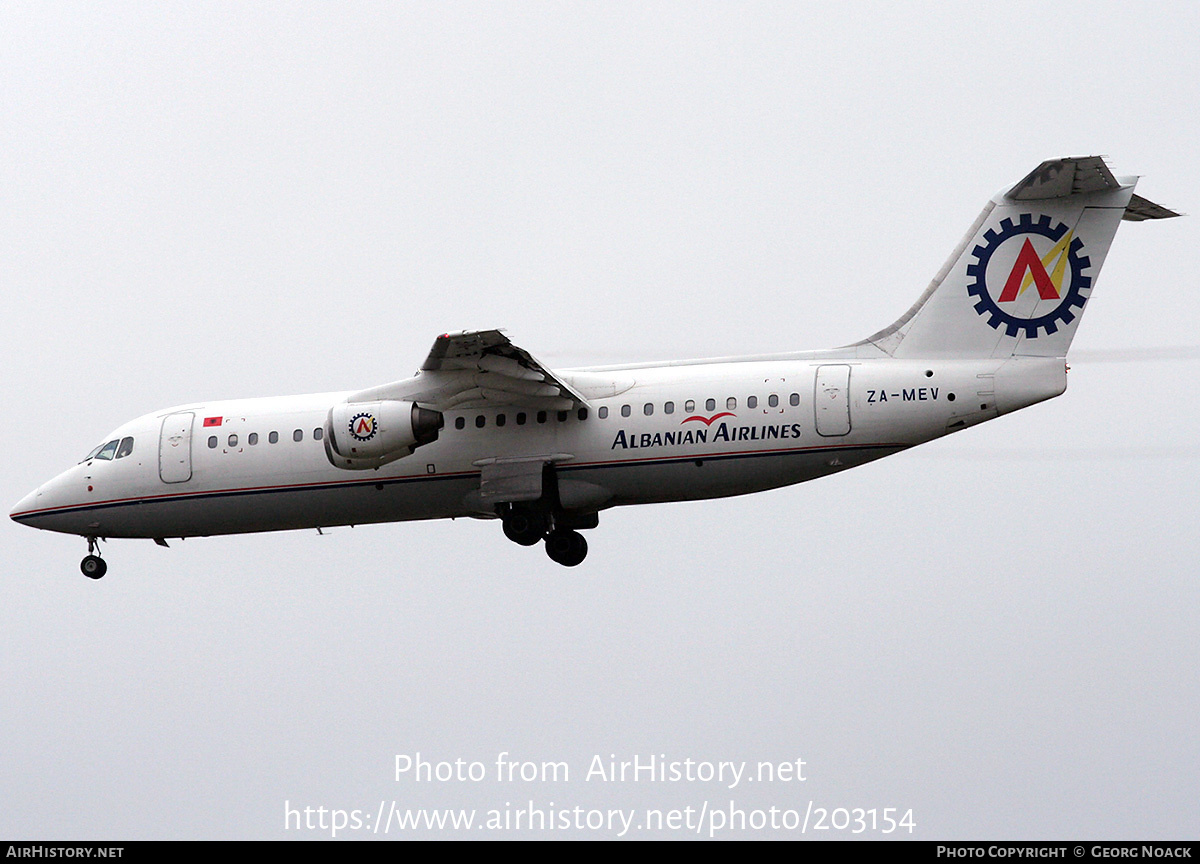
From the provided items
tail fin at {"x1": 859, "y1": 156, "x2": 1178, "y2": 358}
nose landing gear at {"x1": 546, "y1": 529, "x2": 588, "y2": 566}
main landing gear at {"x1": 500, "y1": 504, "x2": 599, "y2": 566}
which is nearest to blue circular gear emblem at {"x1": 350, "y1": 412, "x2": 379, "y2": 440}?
main landing gear at {"x1": 500, "y1": 504, "x2": 599, "y2": 566}

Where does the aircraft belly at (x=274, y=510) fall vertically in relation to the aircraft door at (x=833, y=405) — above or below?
below

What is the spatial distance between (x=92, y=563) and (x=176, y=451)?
248cm

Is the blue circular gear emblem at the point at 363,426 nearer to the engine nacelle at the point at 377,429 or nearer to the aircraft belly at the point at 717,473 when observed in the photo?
the engine nacelle at the point at 377,429

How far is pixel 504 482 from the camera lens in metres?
21.8

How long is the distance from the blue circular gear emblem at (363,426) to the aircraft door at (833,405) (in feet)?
17.5

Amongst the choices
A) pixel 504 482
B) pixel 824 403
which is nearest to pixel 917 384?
pixel 824 403

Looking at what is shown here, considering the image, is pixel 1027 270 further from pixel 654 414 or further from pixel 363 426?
pixel 363 426

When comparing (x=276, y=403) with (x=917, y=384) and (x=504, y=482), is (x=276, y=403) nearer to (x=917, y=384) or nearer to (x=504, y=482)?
(x=504, y=482)

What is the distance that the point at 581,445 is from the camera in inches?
854

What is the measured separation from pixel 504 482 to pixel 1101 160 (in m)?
8.11

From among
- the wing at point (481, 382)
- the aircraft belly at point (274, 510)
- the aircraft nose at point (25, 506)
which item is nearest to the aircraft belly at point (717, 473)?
the wing at point (481, 382)

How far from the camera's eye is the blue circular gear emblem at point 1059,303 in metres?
20.6

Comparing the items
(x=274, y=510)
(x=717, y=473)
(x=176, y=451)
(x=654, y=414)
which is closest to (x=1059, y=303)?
(x=717, y=473)

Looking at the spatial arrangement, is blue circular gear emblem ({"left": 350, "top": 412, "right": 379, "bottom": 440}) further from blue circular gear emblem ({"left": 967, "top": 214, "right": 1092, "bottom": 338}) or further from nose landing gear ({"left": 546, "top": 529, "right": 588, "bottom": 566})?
blue circular gear emblem ({"left": 967, "top": 214, "right": 1092, "bottom": 338})
